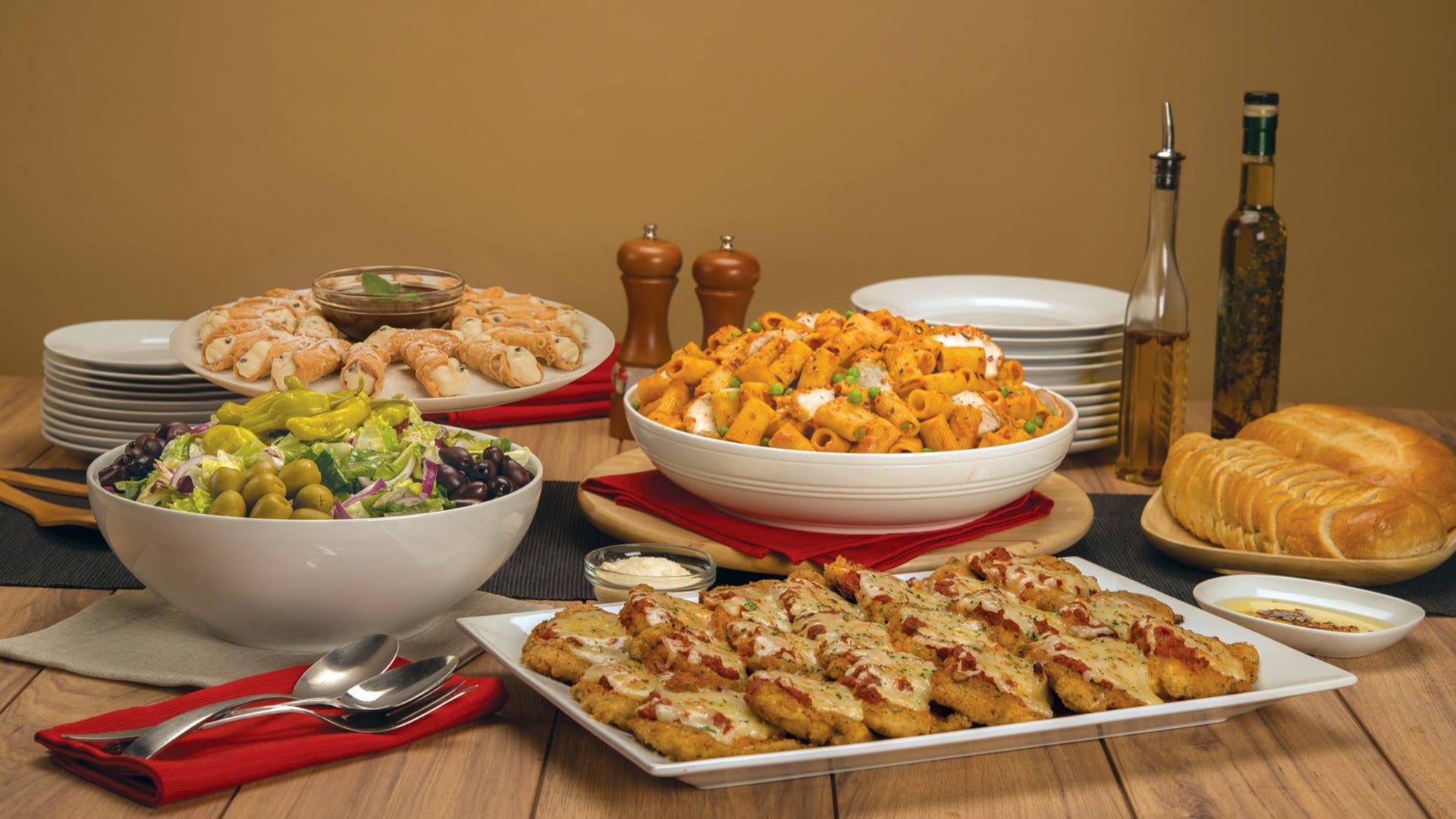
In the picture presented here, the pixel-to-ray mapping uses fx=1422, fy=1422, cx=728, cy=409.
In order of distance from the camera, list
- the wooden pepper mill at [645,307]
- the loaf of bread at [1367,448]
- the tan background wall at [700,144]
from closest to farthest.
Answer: the loaf of bread at [1367,448] → the wooden pepper mill at [645,307] → the tan background wall at [700,144]

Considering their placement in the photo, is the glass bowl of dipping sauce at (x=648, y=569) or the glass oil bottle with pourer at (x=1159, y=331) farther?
the glass oil bottle with pourer at (x=1159, y=331)

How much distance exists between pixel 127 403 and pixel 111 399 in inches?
1.3

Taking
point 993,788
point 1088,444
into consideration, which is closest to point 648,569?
point 993,788

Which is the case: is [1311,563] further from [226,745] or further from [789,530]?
[226,745]

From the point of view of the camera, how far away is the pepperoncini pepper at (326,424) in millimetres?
1801

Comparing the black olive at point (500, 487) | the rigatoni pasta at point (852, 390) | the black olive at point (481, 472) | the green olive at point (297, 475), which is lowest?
the rigatoni pasta at point (852, 390)

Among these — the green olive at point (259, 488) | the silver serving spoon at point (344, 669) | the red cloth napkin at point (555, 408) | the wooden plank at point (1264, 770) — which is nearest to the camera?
the wooden plank at point (1264, 770)

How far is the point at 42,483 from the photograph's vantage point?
2.28 metres

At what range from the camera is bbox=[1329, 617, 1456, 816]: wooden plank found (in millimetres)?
1449

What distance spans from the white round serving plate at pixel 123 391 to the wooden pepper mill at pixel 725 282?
3.20 ft

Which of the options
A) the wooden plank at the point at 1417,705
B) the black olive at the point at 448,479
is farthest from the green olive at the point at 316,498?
the wooden plank at the point at 1417,705

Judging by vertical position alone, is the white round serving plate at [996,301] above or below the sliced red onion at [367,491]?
below

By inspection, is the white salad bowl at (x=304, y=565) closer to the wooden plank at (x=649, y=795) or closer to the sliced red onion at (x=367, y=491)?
the sliced red onion at (x=367, y=491)

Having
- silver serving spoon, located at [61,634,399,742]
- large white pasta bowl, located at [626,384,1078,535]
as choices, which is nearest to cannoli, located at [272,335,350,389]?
large white pasta bowl, located at [626,384,1078,535]
